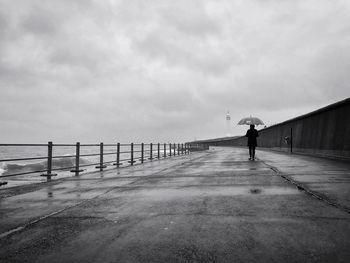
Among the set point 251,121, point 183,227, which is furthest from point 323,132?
point 251,121

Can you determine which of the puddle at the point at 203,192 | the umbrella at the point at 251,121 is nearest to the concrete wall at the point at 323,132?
the puddle at the point at 203,192

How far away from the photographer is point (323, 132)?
634 inches

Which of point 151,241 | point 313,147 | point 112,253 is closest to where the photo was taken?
point 112,253

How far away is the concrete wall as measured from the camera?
43.2ft

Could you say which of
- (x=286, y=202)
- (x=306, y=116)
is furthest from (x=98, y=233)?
(x=306, y=116)

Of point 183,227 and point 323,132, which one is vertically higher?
point 323,132

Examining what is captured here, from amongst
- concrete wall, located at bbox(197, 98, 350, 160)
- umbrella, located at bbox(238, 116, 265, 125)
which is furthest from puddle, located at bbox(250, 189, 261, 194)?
umbrella, located at bbox(238, 116, 265, 125)

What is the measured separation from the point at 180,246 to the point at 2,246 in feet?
5.60

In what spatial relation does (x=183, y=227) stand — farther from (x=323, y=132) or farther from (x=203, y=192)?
(x=323, y=132)

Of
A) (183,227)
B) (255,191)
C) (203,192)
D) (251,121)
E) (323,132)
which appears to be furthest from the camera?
(251,121)

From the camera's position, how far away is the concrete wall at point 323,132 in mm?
13180

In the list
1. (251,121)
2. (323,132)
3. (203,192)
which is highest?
(251,121)

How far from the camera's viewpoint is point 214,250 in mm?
2680

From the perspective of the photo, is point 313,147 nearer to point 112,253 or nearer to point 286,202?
point 286,202
